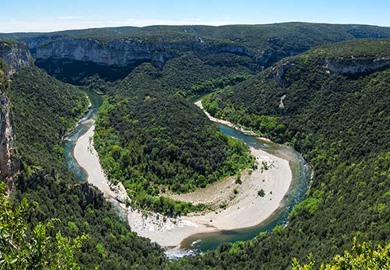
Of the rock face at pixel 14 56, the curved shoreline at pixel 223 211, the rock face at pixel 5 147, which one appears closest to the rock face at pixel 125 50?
the rock face at pixel 14 56

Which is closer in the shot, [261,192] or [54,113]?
[261,192]

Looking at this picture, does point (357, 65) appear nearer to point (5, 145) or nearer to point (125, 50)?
point (5, 145)

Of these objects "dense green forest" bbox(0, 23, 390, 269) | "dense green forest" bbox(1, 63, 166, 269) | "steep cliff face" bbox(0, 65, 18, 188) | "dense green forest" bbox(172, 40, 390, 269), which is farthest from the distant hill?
"steep cliff face" bbox(0, 65, 18, 188)

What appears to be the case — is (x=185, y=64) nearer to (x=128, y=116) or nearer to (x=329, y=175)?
(x=128, y=116)

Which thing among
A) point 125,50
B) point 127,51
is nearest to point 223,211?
point 127,51

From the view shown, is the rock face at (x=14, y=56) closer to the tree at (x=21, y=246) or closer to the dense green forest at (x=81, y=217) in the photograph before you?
the dense green forest at (x=81, y=217)

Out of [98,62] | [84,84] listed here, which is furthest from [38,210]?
[98,62]
